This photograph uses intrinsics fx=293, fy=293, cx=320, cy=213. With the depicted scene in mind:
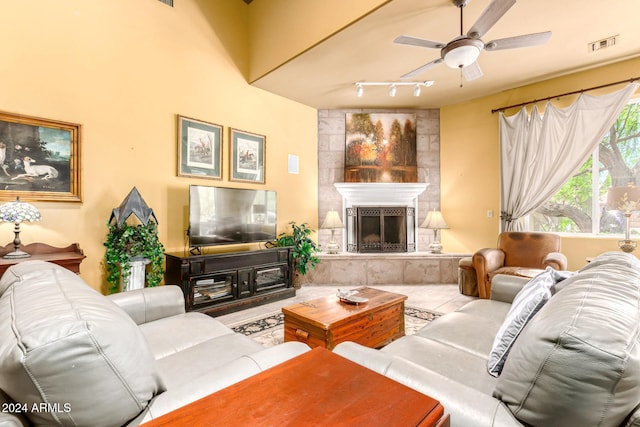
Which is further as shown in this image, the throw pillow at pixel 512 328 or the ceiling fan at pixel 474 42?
the ceiling fan at pixel 474 42

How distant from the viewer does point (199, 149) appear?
146 inches

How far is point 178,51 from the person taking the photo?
354 centimetres

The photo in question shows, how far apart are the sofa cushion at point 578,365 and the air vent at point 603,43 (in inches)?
147

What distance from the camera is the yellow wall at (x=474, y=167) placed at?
173 inches

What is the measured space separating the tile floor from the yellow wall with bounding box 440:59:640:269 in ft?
3.35

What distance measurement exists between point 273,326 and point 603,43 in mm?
4753

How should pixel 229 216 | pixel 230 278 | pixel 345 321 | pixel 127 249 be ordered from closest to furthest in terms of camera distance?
pixel 345 321, pixel 127 249, pixel 230 278, pixel 229 216

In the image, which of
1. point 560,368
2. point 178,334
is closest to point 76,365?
point 178,334

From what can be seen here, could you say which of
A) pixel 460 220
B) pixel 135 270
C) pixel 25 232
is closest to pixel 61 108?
pixel 25 232

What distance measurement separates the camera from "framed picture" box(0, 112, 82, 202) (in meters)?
2.51

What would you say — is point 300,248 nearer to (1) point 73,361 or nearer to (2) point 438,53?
(2) point 438,53

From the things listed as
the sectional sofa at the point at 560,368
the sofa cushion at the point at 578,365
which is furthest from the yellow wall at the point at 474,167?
the sofa cushion at the point at 578,365

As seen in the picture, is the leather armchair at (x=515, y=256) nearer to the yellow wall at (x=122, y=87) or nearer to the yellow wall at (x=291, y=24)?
the yellow wall at (x=291, y=24)

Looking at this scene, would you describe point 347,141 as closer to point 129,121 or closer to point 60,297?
point 129,121
